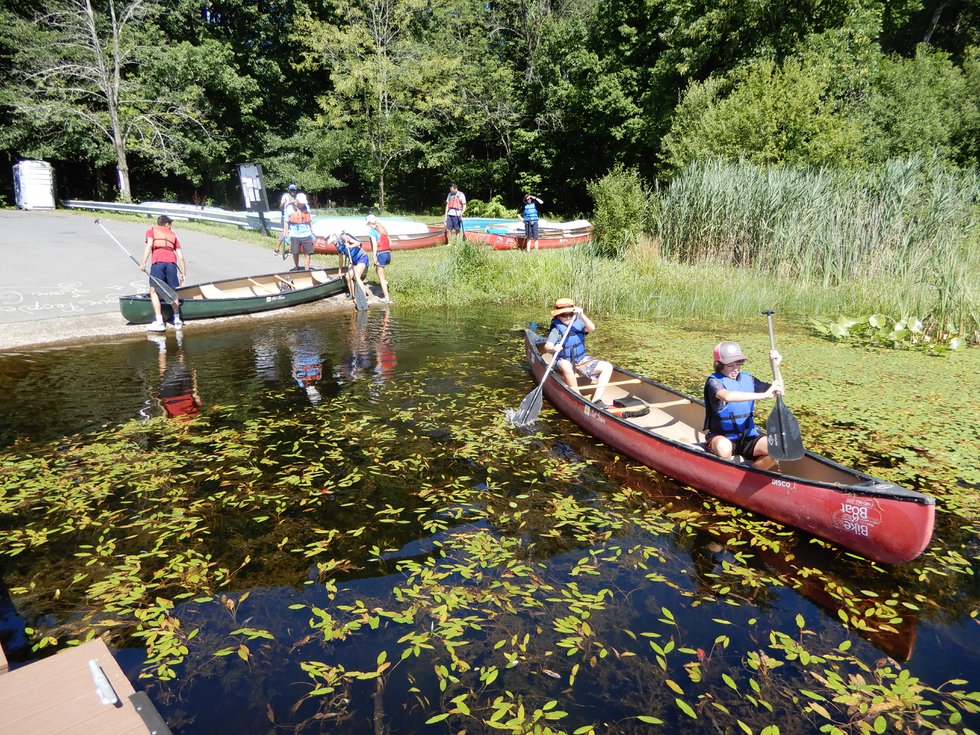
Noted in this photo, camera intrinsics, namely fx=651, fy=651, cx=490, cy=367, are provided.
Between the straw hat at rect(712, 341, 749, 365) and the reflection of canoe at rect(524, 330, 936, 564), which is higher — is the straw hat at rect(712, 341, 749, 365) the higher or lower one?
the higher one

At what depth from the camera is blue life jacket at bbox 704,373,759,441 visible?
713 cm

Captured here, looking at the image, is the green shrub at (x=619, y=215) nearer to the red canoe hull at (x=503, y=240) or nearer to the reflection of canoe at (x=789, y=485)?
the red canoe hull at (x=503, y=240)

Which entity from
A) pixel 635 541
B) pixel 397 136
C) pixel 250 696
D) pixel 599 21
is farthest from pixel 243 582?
pixel 599 21

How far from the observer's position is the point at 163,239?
1473 cm

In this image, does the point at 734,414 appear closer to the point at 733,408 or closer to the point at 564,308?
the point at 733,408

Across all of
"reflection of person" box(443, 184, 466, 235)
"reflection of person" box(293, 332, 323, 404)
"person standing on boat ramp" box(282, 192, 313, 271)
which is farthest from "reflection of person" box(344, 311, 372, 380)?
"reflection of person" box(443, 184, 466, 235)

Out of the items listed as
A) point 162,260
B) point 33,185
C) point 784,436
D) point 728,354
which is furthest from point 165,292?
point 33,185

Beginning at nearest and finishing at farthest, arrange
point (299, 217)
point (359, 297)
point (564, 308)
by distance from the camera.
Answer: point (564, 308) → point (359, 297) → point (299, 217)

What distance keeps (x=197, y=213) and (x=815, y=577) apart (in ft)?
99.1

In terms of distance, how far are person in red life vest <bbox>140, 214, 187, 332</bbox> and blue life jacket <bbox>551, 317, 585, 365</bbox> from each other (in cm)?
958

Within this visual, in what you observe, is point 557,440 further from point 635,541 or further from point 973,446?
point 973,446

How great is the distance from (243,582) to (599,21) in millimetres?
40619

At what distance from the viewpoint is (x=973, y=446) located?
8.66 metres

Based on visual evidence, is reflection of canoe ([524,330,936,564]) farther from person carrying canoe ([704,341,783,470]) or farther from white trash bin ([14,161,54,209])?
white trash bin ([14,161,54,209])
